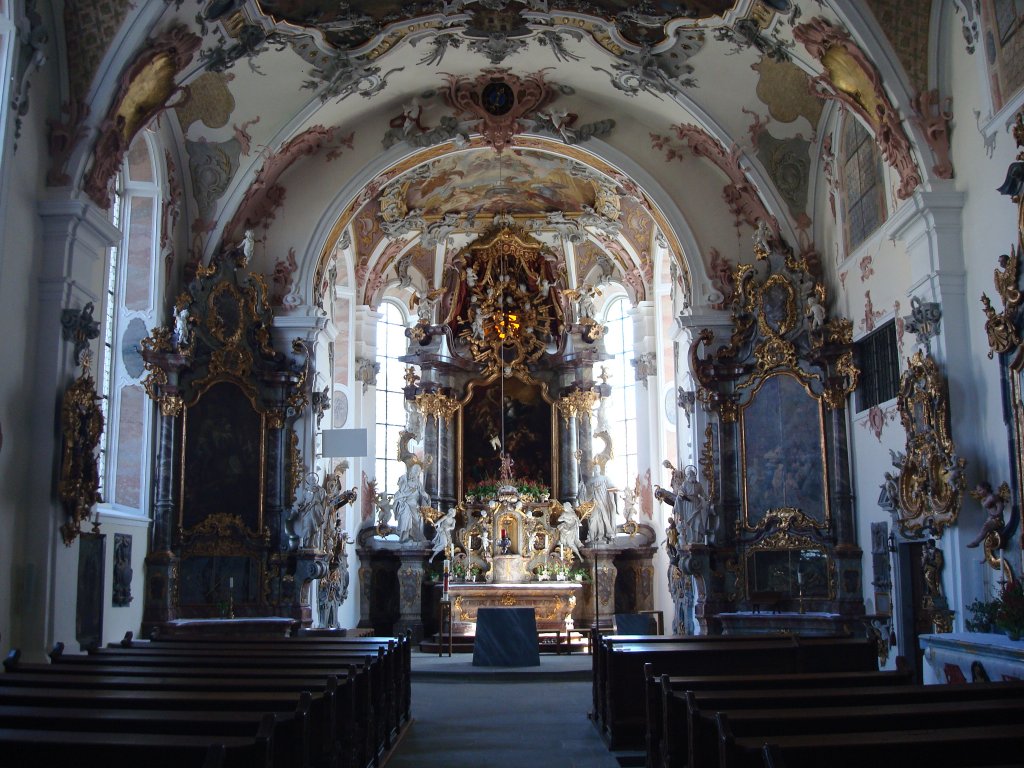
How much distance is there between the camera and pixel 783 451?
1645cm

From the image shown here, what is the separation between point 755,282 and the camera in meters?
16.9

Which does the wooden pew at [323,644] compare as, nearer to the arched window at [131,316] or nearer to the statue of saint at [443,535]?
the arched window at [131,316]

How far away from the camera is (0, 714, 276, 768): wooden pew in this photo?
4316mm

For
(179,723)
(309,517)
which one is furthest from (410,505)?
(179,723)

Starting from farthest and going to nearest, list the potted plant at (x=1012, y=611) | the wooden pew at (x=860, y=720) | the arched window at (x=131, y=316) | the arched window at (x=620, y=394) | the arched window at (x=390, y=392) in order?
the arched window at (x=390, y=392)
the arched window at (x=620, y=394)
the arched window at (x=131, y=316)
the potted plant at (x=1012, y=611)
the wooden pew at (x=860, y=720)

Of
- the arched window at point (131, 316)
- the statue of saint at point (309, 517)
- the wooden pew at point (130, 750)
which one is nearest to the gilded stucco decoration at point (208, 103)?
the arched window at point (131, 316)

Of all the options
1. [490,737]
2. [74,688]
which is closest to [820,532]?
[490,737]

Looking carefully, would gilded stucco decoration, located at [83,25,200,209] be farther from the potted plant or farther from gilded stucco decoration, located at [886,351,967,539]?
the potted plant

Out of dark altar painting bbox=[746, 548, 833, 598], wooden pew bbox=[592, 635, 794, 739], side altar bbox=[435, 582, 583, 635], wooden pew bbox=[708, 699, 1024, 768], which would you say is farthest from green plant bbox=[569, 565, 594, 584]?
wooden pew bbox=[708, 699, 1024, 768]

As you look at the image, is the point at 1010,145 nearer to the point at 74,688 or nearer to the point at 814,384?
the point at 814,384

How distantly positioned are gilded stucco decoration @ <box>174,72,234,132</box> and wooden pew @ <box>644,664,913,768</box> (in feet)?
37.0

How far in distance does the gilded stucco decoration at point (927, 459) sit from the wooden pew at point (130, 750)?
877cm

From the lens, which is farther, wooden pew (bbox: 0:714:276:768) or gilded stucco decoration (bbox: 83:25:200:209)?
gilded stucco decoration (bbox: 83:25:200:209)

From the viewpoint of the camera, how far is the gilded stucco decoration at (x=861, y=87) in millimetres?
12414
